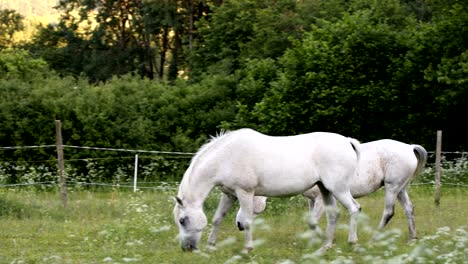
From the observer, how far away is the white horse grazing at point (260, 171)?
32.9ft

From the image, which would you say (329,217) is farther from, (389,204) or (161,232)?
(161,232)

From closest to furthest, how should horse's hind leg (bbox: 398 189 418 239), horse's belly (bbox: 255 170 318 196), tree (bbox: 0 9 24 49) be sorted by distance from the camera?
horse's belly (bbox: 255 170 318 196), horse's hind leg (bbox: 398 189 418 239), tree (bbox: 0 9 24 49)

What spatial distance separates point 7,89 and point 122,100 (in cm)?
332

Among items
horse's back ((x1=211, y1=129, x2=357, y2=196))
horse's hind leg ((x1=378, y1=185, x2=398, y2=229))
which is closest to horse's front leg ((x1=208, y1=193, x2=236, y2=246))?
horse's back ((x1=211, y1=129, x2=357, y2=196))

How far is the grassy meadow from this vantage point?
9.04 metres

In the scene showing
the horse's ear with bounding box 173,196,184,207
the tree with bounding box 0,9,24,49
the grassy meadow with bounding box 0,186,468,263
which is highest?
the tree with bounding box 0,9,24,49

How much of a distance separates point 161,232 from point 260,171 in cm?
207


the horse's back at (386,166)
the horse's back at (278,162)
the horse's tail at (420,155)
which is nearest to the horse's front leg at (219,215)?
the horse's back at (278,162)

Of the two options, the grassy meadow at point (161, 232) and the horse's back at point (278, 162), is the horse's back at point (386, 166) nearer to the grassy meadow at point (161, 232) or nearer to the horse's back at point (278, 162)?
the grassy meadow at point (161, 232)

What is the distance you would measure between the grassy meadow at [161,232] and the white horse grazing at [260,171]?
473 mm

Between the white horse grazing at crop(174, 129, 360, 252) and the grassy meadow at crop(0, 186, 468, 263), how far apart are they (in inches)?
18.6

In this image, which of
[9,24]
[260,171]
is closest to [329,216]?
[260,171]

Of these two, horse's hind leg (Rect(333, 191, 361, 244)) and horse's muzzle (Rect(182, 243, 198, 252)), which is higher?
horse's hind leg (Rect(333, 191, 361, 244))

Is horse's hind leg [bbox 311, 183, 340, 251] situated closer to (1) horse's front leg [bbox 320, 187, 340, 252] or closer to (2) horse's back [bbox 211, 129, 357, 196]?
(1) horse's front leg [bbox 320, 187, 340, 252]
